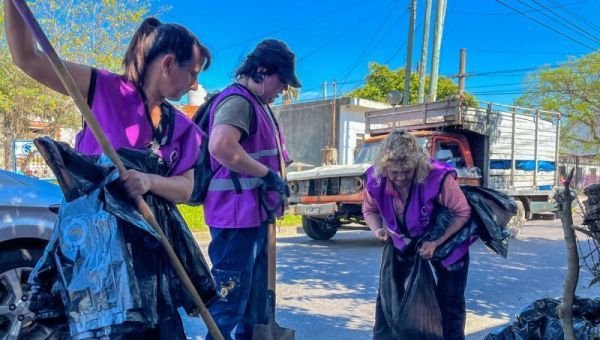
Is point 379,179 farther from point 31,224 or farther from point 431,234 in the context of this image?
point 31,224

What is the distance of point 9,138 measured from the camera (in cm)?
1176

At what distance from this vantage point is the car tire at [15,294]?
287cm

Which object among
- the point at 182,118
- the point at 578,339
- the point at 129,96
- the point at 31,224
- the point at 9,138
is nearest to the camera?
the point at 129,96

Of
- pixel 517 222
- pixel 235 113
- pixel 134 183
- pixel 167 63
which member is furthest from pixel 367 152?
pixel 134 183

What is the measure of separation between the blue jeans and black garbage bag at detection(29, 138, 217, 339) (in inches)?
43.6

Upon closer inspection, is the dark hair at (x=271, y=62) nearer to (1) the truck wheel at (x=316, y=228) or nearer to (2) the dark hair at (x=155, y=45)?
(2) the dark hair at (x=155, y=45)

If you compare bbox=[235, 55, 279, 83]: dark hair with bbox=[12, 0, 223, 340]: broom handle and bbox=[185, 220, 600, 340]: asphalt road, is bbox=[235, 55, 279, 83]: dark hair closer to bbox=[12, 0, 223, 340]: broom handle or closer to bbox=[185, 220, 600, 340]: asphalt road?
bbox=[12, 0, 223, 340]: broom handle

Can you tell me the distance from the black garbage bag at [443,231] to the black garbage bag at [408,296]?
121 millimetres

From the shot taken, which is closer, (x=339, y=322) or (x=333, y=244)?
(x=339, y=322)

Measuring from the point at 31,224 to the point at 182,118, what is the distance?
1780mm

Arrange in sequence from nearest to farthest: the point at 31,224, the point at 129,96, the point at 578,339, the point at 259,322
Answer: the point at 129,96
the point at 578,339
the point at 259,322
the point at 31,224

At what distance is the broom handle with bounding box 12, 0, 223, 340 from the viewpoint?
4.35 ft

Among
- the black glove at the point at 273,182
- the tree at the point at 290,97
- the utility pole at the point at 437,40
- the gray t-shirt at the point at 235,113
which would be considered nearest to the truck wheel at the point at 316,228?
the utility pole at the point at 437,40

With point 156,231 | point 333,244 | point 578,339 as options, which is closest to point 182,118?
point 156,231
